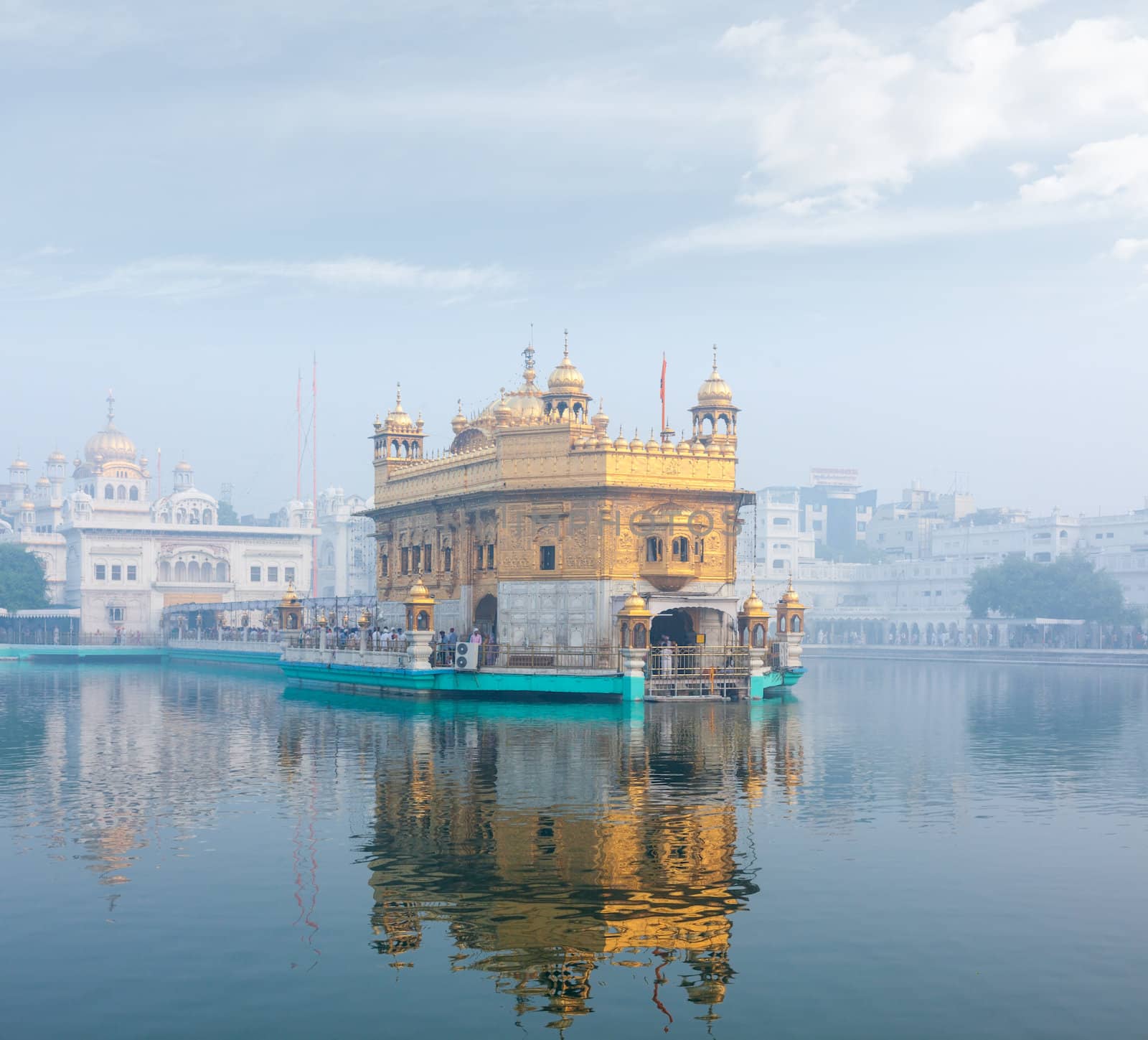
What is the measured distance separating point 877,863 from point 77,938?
975 centimetres

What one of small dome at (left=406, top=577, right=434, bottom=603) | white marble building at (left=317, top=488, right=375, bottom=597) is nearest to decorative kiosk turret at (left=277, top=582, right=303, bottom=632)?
small dome at (left=406, top=577, right=434, bottom=603)

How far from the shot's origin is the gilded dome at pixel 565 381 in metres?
51.6

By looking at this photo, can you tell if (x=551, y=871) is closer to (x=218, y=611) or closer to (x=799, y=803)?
(x=799, y=803)

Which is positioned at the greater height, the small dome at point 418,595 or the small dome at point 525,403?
the small dome at point 525,403

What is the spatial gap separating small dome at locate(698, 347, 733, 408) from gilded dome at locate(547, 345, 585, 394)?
500 centimetres

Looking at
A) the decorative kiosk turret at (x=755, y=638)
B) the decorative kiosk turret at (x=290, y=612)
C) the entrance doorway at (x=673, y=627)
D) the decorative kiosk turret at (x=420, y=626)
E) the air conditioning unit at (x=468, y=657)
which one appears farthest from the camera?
the decorative kiosk turret at (x=290, y=612)

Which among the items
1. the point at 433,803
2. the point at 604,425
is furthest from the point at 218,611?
the point at 433,803

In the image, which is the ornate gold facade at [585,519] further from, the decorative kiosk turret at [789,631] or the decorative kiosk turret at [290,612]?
the decorative kiosk turret at [290,612]

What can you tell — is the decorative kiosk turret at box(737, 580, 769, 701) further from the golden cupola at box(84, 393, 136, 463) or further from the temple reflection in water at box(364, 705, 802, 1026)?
the golden cupola at box(84, 393, 136, 463)

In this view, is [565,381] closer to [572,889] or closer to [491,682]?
[491,682]

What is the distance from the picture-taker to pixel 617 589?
159ft

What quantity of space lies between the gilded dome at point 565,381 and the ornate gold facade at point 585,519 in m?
0.04

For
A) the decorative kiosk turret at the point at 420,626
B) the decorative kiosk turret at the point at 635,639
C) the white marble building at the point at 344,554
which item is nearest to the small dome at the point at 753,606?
the decorative kiosk turret at the point at 635,639

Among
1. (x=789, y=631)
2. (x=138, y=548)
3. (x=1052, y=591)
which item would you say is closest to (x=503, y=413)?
(x=789, y=631)
